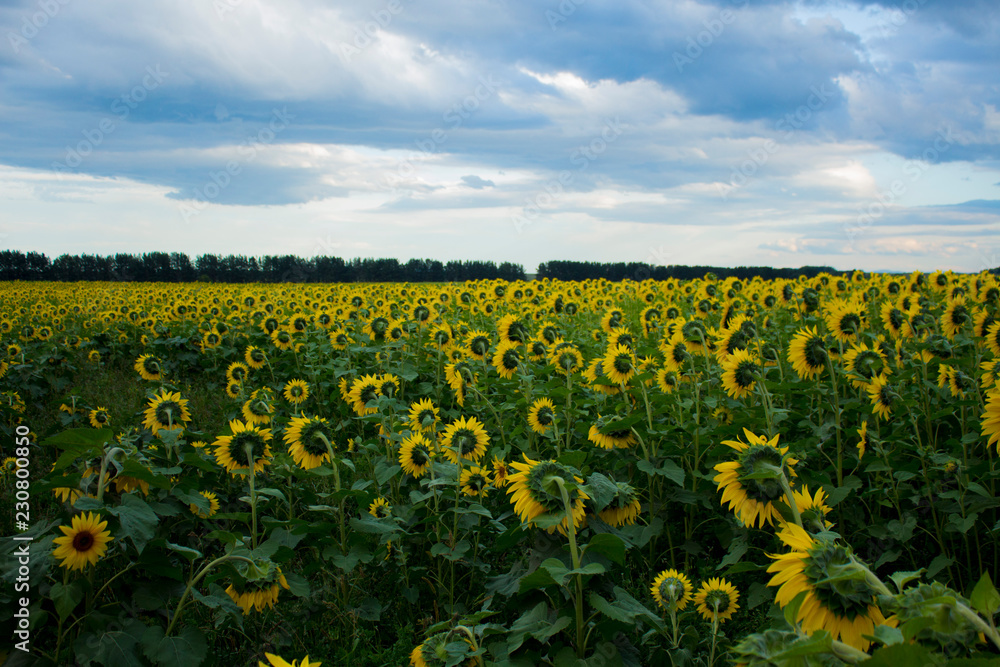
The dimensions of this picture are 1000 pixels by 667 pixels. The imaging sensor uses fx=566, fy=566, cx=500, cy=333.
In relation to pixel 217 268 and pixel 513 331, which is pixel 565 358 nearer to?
pixel 513 331

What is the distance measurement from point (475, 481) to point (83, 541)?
1.85 metres

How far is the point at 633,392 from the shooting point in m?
4.11

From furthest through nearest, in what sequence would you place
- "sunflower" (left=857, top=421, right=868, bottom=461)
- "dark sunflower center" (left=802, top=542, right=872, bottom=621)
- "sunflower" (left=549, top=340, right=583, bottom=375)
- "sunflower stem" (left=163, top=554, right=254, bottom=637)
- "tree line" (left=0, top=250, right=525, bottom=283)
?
"tree line" (left=0, top=250, right=525, bottom=283)
"sunflower" (left=549, top=340, right=583, bottom=375)
"sunflower" (left=857, top=421, right=868, bottom=461)
"sunflower stem" (left=163, top=554, right=254, bottom=637)
"dark sunflower center" (left=802, top=542, right=872, bottom=621)

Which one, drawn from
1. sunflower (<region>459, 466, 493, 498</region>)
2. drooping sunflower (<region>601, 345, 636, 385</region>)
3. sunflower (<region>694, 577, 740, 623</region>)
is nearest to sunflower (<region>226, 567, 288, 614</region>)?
sunflower (<region>459, 466, 493, 498</region>)

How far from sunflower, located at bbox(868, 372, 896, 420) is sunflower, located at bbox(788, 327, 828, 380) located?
0.33 metres

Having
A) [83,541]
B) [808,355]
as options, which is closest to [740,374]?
[808,355]

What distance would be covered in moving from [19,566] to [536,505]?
1.93 m

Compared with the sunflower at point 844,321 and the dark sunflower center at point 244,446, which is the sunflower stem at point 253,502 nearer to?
the dark sunflower center at point 244,446

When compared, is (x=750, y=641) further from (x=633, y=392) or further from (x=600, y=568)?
(x=633, y=392)

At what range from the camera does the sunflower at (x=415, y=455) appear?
11.7 ft

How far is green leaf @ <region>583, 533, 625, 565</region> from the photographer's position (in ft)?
6.34

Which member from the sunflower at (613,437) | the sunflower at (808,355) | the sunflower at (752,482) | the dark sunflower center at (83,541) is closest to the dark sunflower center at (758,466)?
the sunflower at (752,482)

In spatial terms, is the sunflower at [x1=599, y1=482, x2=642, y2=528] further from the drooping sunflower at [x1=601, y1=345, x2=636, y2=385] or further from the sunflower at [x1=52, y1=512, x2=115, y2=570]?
the sunflower at [x1=52, y1=512, x2=115, y2=570]

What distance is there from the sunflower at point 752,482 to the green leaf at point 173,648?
2.17 meters
